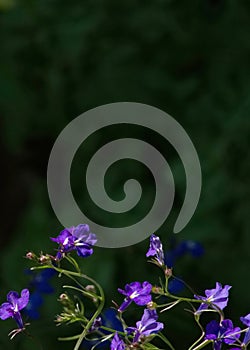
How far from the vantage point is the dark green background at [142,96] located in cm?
238

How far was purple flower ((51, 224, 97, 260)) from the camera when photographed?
3.94ft

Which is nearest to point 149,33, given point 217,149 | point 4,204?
point 217,149

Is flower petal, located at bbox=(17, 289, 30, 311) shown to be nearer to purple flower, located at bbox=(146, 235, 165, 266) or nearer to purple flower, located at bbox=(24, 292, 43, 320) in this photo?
purple flower, located at bbox=(146, 235, 165, 266)

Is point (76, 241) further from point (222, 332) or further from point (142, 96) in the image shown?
point (142, 96)

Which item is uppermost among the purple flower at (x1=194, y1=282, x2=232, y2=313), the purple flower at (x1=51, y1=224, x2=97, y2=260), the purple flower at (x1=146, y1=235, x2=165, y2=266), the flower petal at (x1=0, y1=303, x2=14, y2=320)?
the purple flower at (x1=146, y1=235, x2=165, y2=266)

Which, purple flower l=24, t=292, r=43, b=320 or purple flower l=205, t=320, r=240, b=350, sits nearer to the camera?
purple flower l=205, t=320, r=240, b=350

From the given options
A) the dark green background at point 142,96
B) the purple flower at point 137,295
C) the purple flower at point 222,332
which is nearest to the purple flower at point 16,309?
the purple flower at point 137,295

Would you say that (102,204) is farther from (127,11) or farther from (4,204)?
(4,204)

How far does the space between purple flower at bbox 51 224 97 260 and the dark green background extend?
97 cm

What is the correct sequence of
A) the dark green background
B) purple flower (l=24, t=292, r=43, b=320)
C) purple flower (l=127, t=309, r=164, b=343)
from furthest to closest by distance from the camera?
the dark green background, purple flower (l=24, t=292, r=43, b=320), purple flower (l=127, t=309, r=164, b=343)

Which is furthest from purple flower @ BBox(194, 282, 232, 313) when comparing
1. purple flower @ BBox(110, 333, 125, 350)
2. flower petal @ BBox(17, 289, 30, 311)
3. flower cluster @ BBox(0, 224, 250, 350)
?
flower petal @ BBox(17, 289, 30, 311)

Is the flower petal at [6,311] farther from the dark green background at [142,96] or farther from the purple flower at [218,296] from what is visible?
the dark green background at [142,96]

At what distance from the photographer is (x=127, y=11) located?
9.18 ft

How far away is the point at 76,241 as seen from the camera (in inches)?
48.0
